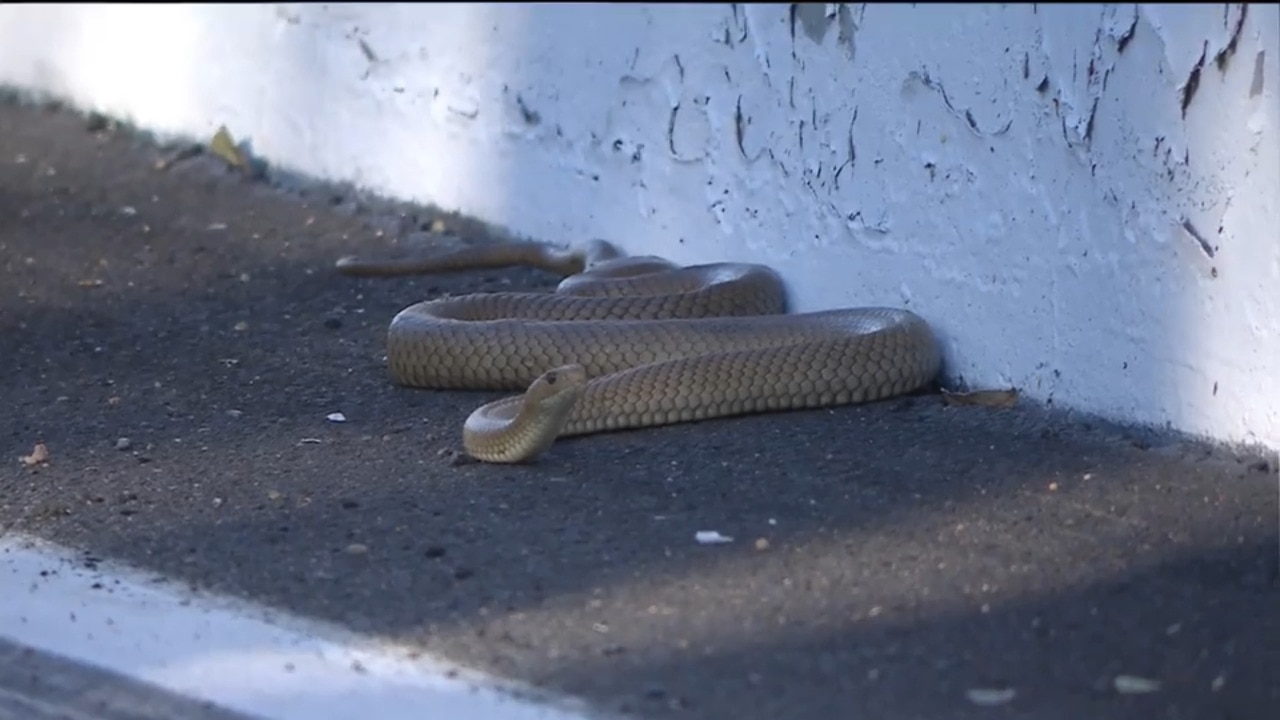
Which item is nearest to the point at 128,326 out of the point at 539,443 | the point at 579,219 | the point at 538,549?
the point at 579,219

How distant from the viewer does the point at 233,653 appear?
154 inches

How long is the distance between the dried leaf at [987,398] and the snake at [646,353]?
11 centimetres

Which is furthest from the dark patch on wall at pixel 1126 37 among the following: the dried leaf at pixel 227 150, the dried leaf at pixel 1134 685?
the dried leaf at pixel 227 150

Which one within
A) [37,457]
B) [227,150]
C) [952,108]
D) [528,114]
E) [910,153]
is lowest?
[37,457]

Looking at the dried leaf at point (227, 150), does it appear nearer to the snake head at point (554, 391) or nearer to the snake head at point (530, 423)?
the snake head at point (530, 423)

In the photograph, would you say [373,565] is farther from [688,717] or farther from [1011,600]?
[1011,600]

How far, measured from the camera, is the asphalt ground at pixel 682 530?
3.79m

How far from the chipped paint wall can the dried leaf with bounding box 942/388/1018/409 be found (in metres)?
0.06

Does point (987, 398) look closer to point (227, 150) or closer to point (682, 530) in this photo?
point (682, 530)

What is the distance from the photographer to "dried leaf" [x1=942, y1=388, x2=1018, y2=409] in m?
5.49

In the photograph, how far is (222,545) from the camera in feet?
14.8

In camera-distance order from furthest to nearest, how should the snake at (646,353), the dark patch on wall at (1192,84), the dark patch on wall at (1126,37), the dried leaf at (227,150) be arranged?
the dried leaf at (227,150) → the snake at (646,353) → the dark patch on wall at (1126,37) → the dark patch on wall at (1192,84)

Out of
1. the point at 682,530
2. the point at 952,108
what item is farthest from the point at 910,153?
the point at 682,530

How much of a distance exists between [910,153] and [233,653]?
265 centimetres
